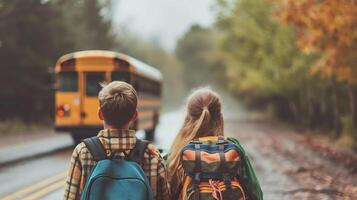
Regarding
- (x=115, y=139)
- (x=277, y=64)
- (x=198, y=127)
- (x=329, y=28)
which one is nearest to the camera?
(x=115, y=139)

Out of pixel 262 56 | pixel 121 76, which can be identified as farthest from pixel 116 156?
pixel 262 56

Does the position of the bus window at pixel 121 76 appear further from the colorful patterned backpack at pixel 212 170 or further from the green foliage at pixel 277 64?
the colorful patterned backpack at pixel 212 170

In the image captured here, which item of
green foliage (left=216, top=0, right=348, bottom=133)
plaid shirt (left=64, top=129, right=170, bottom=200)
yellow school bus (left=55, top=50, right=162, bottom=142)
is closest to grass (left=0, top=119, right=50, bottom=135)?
yellow school bus (left=55, top=50, right=162, bottom=142)

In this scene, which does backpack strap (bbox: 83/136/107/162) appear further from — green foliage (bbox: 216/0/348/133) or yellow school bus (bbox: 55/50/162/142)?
green foliage (bbox: 216/0/348/133)

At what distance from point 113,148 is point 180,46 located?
105362 mm

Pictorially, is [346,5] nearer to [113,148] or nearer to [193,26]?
[113,148]

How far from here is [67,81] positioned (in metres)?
18.0

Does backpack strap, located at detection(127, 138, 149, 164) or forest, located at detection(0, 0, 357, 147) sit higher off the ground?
forest, located at detection(0, 0, 357, 147)

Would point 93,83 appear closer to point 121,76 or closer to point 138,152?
point 121,76

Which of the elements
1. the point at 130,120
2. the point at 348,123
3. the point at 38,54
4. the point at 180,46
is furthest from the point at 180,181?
the point at 180,46

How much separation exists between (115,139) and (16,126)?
25403 millimetres

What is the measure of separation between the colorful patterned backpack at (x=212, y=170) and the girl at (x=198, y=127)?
0.37ft

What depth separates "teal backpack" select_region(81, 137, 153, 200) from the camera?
3.11 m

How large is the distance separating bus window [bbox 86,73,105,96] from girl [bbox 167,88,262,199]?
1415cm
